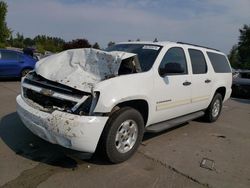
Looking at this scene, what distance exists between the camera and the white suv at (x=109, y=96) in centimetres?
354

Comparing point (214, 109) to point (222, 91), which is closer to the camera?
point (214, 109)

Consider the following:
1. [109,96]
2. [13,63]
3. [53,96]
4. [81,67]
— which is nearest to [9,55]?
[13,63]

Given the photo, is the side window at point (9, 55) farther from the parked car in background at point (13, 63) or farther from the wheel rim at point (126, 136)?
the wheel rim at point (126, 136)

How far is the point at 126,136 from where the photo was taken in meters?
4.10

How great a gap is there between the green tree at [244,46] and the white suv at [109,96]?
3719cm

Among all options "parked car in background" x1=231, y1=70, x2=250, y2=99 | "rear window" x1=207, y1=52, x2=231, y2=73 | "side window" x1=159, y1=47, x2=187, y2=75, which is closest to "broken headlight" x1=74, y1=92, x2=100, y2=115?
"side window" x1=159, y1=47, x2=187, y2=75

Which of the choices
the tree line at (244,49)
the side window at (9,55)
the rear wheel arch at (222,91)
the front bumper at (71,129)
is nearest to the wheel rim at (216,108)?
the rear wheel arch at (222,91)

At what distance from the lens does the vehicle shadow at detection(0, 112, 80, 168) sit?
3.96m

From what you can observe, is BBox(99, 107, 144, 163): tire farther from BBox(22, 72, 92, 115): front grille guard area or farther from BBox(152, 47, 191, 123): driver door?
BBox(152, 47, 191, 123): driver door

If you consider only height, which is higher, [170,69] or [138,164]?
[170,69]

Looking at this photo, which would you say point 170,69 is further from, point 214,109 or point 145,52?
point 214,109

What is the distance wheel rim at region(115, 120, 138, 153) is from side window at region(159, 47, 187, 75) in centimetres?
107

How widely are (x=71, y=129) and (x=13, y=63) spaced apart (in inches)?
384

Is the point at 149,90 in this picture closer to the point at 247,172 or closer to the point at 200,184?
the point at 200,184
